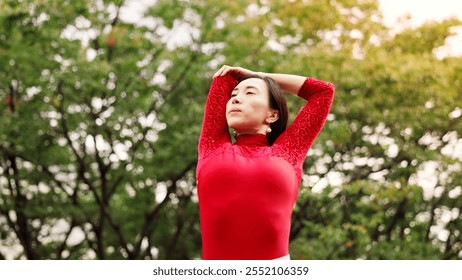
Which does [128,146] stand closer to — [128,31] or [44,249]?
[128,31]

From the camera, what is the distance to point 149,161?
32.8ft

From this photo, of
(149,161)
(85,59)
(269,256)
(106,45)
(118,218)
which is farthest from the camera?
(118,218)

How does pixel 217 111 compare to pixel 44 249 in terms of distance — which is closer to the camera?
pixel 217 111

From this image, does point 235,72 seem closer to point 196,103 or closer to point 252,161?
point 252,161

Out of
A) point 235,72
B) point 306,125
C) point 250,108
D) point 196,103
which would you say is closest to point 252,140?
point 250,108

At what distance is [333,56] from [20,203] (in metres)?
6.11

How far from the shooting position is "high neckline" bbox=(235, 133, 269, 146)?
2641mm

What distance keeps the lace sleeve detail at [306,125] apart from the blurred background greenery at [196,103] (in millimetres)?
6077

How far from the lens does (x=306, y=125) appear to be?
2.69m

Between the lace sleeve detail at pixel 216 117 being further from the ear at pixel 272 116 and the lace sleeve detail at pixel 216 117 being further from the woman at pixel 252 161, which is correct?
the ear at pixel 272 116

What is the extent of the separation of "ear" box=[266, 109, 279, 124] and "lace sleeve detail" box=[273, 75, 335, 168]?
0.09 metres

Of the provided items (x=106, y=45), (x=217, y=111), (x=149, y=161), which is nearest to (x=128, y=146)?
(x=149, y=161)

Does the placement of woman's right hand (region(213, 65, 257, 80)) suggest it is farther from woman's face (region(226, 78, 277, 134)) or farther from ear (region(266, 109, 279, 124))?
ear (region(266, 109, 279, 124))

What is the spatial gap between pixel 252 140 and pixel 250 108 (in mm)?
143
